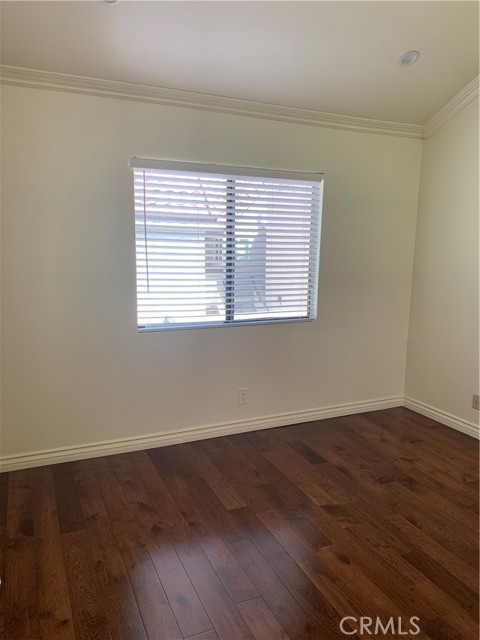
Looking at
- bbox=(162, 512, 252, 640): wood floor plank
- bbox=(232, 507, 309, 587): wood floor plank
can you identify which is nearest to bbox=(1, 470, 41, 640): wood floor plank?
bbox=(162, 512, 252, 640): wood floor plank

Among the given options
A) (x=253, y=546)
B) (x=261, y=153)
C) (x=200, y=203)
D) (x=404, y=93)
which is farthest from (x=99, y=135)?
(x=253, y=546)

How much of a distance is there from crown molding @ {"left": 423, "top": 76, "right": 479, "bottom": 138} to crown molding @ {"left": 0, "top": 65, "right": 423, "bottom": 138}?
0.25ft

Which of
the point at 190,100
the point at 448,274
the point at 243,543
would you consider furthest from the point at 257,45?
the point at 243,543

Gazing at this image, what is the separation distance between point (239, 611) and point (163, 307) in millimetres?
1871

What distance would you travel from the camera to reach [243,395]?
337 centimetres

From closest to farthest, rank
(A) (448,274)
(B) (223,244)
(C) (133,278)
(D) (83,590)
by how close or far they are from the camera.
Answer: (D) (83,590) < (C) (133,278) < (B) (223,244) < (A) (448,274)

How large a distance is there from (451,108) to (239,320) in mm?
2243

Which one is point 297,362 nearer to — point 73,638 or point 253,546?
point 253,546

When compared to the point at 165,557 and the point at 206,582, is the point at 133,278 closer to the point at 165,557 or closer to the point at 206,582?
the point at 165,557

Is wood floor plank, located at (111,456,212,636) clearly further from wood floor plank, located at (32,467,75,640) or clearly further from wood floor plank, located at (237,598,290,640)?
wood floor plank, located at (32,467,75,640)

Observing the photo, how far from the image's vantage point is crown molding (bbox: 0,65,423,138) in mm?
2479

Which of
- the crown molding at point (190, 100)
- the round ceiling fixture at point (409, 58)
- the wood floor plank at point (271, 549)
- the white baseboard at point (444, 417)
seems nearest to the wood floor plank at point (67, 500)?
the wood floor plank at point (271, 549)

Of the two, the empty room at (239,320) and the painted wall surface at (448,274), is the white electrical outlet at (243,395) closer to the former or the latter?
the empty room at (239,320)

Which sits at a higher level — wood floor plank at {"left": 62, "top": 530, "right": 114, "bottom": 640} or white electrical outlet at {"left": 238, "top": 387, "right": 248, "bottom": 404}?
white electrical outlet at {"left": 238, "top": 387, "right": 248, "bottom": 404}
